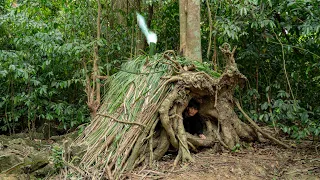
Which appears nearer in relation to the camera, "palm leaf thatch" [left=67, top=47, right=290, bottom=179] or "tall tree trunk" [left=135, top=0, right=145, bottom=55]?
"palm leaf thatch" [left=67, top=47, right=290, bottom=179]

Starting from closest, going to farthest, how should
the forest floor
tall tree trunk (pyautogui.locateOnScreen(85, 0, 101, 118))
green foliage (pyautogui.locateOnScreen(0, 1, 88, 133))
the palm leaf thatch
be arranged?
the forest floor < the palm leaf thatch < tall tree trunk (pyautogui.locateOnScreen(85, 0, 101, 118)) < green foliage (pyautogui.locateOnScreen(0, 1, 88, 133))

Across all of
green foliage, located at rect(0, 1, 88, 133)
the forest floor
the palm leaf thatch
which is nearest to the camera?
the forest floor

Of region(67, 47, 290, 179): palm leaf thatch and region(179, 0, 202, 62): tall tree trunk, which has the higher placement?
region(179, 0, 202, 62): tall tree trunk

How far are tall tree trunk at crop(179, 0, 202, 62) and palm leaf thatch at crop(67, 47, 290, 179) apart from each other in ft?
1.03

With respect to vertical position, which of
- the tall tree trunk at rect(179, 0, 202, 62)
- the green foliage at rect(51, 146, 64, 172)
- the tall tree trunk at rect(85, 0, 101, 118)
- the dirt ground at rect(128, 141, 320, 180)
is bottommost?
the dirt ground at rect(128, 141, 320, 180)

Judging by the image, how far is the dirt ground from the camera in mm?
3531

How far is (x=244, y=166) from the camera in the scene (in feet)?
12.2

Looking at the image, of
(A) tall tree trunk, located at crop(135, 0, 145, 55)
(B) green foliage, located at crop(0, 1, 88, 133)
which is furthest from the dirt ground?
(A) tall tree trunk, located at crop(135, 0, 145, 55)

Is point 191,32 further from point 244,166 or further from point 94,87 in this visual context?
point 244,166

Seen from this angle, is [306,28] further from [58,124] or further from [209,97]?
[58,124]

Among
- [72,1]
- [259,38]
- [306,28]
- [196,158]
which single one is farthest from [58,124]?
[306,28]

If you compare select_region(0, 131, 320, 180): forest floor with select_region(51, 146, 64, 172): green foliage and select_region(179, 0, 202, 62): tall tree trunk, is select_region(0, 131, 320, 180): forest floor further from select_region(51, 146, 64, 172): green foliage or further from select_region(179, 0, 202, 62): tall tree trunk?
select_region(179, 0, 202, 62): tall tree trunk

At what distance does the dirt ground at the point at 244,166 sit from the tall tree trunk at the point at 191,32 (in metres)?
1.47

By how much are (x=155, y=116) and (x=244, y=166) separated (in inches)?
47.1
